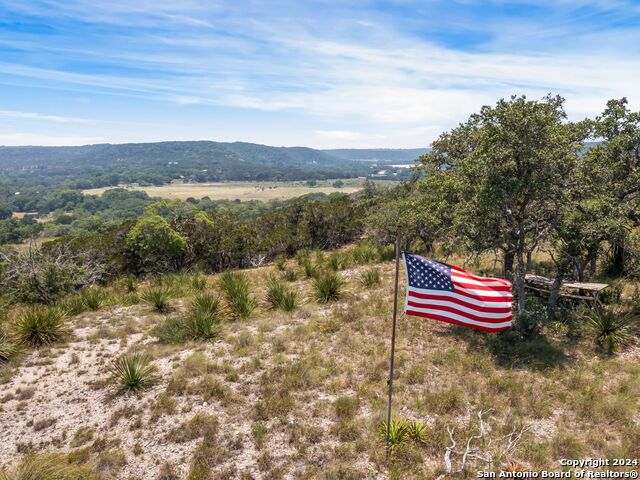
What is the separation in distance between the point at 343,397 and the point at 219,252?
2060 cm

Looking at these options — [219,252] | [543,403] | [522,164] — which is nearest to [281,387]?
[543,403]

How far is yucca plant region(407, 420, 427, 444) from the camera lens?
→ 7.00m

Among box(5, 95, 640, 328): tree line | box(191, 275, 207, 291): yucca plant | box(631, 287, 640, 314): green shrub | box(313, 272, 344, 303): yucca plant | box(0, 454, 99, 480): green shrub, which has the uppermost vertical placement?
box(5, 95, 640, 328): tree line

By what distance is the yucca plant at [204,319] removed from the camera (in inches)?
446

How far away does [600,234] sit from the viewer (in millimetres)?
10086

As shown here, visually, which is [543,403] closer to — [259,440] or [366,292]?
[259,440]

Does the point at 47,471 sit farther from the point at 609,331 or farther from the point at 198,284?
the point at 609,331

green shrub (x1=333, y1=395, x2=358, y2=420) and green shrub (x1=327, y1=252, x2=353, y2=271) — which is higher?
green shrub (x1=327, y1=252, x2=353, y2=271)

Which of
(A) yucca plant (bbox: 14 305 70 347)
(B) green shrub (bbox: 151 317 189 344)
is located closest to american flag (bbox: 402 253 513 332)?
(B) green shrub (bbox: 151 317 189 344)

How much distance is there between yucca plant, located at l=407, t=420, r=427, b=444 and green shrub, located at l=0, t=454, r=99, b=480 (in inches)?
215

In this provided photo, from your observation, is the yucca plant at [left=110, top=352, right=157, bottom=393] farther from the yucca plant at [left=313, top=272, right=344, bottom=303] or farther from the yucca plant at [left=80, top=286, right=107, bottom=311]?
the yucca plant at [left=313, top=272, right=344, bottom=303]

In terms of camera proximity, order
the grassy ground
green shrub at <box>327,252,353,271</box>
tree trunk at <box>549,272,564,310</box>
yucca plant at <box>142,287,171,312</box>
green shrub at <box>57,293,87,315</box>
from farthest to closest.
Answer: green shrub at <box>327,252,353,271</box> → yucca plant at <box>142,287,171,312</box> → green shrub at <box>57,293,87,315</box> → tree trunk at <box>549,272,564,310</box> → the grassy ground

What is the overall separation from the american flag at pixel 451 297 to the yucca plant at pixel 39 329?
1046cm

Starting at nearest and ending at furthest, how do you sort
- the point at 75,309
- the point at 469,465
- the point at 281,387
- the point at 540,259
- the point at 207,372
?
the point at 469,465 < the point at 281,387 < the point at 207,372 < the point at 75,309 < the point at 540,259
